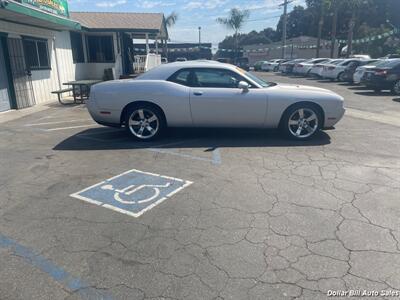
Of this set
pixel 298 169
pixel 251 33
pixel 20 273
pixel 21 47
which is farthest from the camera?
pixel 251 33

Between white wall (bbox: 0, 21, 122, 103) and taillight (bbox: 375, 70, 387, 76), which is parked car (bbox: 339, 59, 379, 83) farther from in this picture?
white wall (bbox: 0, 21, 122, 103)

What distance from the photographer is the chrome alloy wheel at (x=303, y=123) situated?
21.5ft

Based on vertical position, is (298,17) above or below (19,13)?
above

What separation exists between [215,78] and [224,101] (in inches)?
20.6

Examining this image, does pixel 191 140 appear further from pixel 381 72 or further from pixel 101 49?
pixel 101 49

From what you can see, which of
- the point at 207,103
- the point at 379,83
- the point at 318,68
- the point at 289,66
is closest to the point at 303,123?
the point at 207,103

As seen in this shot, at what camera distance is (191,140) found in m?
6.81

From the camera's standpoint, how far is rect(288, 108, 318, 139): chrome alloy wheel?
655 cm

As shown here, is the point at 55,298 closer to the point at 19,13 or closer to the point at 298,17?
the point at 19,13

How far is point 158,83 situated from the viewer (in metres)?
6.53

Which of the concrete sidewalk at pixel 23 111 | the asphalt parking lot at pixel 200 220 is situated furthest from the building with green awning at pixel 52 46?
the asphalt parking lot at pixel 200 220

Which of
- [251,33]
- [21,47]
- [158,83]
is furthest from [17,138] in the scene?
[251,33]

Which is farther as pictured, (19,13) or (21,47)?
(21,47)

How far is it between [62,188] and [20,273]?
6.05 ft
